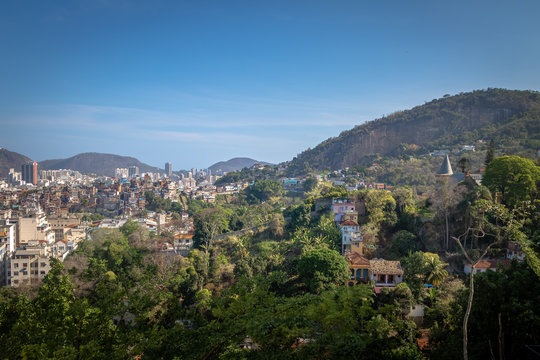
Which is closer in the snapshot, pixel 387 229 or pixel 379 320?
pixel 379 320

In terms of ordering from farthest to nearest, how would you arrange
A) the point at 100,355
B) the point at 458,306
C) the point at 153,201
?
the point at 153,201 < the point at 458,306 < the point at 100,355

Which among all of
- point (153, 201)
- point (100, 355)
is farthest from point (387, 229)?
point (153, 201)

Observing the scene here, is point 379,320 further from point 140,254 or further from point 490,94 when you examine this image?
point 490,94

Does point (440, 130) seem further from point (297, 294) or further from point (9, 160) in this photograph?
point (9, 160)

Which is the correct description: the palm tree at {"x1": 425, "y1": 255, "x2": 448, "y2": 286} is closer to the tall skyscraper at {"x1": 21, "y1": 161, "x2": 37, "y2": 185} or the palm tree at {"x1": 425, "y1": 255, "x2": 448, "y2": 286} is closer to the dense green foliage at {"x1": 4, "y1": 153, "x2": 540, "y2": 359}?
the dense green foliage at {"x1": 4, "y1": 153, "x2": 540, "y2": 359}

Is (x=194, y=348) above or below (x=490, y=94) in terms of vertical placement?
below

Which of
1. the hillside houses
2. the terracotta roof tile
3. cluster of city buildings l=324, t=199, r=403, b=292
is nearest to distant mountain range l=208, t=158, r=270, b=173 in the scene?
cluster of city buildings l=324, t=199, r=403, b=292

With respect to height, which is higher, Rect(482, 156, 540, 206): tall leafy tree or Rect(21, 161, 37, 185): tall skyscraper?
Rect(21, 161, 37, 185): tall skyscraper
